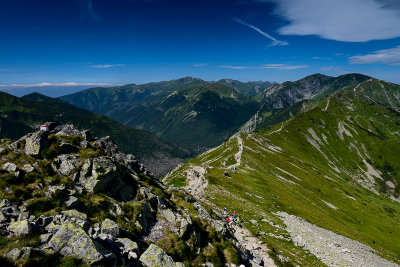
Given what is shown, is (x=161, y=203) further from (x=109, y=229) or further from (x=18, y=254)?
(x=18, y=254)

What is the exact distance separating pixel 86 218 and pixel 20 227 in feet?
15.3

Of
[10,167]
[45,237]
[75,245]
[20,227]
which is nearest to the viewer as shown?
[75,245]

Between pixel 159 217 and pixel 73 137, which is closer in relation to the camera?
pixel 159 217

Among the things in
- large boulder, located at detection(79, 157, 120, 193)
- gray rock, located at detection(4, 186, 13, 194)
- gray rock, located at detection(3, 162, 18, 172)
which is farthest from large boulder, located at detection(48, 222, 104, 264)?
gray rock, located at detection(3, 162, 18, 172)

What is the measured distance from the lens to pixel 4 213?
53.4ft

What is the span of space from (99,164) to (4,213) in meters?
9.71

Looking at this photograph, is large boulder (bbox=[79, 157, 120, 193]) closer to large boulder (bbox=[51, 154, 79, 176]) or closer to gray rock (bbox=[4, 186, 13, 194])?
large boulder (bbox=[51, 154, 79, 176])

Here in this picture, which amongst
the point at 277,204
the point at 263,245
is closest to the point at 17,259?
the point at 263,245

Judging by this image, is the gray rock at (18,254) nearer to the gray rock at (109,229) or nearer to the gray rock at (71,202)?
the gray rock at (109,229)

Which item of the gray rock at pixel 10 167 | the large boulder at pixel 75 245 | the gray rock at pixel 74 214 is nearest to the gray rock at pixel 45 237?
the large boulder at pixel 75 245

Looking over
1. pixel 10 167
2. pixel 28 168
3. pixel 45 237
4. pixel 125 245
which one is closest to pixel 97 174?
pixel 28 168

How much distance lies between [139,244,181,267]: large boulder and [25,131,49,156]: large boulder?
18.7m

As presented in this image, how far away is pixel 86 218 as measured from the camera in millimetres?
18781

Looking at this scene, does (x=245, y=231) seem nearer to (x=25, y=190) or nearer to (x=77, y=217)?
(x=77, y=217)
